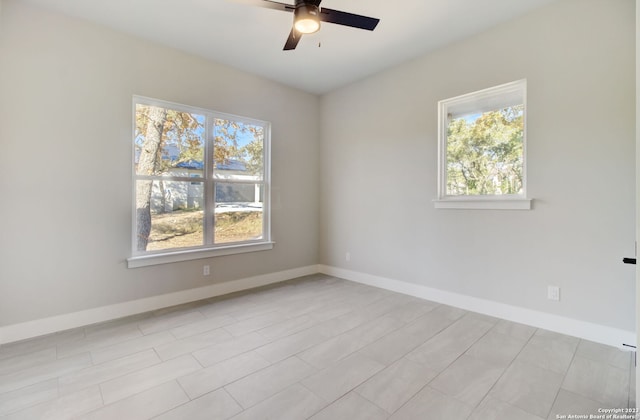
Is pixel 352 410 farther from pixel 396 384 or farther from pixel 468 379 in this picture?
pixel 468 379

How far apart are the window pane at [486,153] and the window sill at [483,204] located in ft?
0.44

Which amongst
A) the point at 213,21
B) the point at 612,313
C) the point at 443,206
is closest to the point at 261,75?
the point at 213,21

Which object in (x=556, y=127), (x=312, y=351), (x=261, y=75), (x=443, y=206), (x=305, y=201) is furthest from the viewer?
(x=305, y=201)

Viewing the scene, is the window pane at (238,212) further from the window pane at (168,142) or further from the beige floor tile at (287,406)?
the beige floor tile at (287,406)

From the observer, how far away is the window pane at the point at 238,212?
367 cm

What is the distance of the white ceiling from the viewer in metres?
2.51

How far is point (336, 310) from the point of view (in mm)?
3076

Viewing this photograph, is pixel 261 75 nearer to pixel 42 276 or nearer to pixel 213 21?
pixel 213 21

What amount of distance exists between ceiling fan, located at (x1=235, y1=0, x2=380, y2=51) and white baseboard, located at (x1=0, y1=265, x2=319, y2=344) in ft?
9.52

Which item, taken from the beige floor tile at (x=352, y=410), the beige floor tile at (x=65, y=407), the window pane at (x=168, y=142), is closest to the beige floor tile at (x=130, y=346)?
the beige floor tile at (x=65, y=407)

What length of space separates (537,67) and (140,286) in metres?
4.38

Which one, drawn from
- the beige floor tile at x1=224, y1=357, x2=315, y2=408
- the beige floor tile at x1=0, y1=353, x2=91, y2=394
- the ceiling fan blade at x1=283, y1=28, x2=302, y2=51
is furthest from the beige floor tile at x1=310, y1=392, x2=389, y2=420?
the ceiling fan blade at x1=283, y1=28, x2=302, y2=51

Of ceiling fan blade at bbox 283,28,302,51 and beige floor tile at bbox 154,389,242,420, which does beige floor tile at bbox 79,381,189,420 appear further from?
ceiling fan blade at bbox 283,28,302,51

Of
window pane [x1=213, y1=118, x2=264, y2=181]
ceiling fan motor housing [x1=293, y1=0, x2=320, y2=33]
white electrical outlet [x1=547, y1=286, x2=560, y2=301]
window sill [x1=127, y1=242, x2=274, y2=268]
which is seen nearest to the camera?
ceiling fan motor housing [x1=293, y1=0, x2=320, y2=33]
